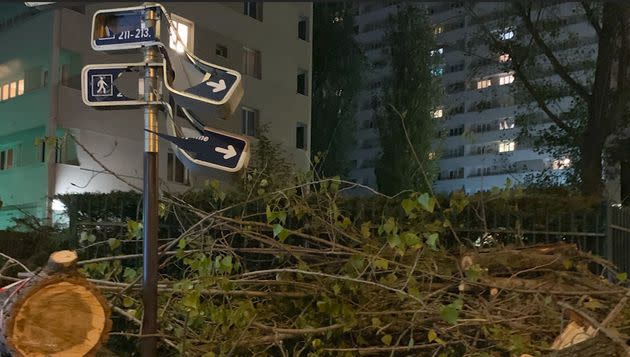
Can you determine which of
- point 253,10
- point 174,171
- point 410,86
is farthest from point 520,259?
point 410,86

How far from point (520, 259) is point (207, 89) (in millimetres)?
2308

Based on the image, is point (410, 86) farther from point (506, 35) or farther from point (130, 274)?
point (130, 274)

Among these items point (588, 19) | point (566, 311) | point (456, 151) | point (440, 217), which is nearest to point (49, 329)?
point (566, 311)

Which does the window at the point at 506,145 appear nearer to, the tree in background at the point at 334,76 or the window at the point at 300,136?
the tree in background at the point at 334,76

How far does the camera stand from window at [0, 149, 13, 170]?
1631 centimetres

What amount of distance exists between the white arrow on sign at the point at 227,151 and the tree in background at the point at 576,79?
9.66 metres

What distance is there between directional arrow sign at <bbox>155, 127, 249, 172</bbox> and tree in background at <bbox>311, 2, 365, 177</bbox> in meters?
23.4

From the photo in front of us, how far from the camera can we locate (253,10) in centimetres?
2095

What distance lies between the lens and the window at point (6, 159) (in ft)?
53.5

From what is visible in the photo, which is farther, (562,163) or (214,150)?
(562,163)

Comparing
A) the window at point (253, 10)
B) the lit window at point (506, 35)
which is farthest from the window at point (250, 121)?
the lit window at point (506, 35)

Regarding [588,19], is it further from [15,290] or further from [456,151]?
[456,151]

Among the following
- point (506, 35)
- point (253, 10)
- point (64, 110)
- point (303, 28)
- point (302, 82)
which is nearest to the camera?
point (506, 35)

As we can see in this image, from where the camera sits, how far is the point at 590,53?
13.1 meters
